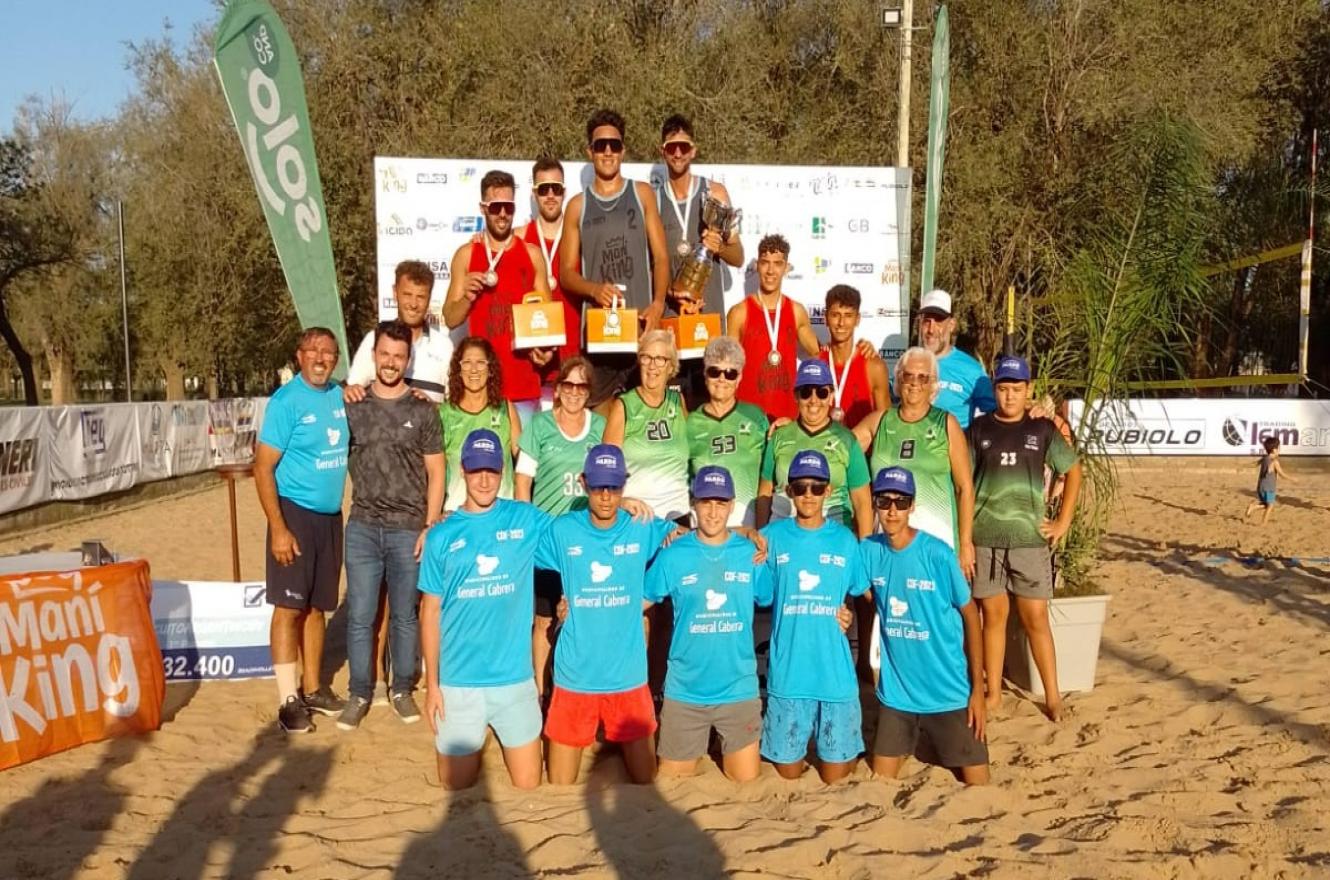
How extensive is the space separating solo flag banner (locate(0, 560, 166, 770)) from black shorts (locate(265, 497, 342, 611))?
80cm

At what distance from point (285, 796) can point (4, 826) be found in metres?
1.11

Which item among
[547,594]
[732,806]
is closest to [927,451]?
[732,806]

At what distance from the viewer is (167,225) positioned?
20.7 meters

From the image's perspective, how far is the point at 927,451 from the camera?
520 cm

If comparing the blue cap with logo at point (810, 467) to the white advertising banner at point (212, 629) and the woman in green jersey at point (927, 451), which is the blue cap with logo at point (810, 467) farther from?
the white advertising banner at point (212, 629)

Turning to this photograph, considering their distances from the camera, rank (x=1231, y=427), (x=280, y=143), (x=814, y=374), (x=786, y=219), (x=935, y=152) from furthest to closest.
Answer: (x=1231, y=427) < (x=935, y=152) < (x=786, y=219) < (x=280, y=143) < (x=814, y=374)

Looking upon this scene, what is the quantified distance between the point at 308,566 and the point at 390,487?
25.9 inches

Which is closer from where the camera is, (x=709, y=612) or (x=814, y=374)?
(x=709, y=612)

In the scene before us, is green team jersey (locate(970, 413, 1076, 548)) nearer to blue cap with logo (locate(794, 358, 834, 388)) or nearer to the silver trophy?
blue cap with logo (locate(794, 358, 834, 388))

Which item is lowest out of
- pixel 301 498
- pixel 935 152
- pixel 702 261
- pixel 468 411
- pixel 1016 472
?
pixel 301 498

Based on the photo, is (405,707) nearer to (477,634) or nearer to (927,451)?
(477,634)

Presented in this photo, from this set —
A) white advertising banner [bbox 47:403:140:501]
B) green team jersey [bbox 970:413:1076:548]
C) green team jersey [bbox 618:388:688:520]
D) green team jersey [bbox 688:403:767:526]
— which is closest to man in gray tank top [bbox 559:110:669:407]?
green team jersey [bbox 618:388:688:520]

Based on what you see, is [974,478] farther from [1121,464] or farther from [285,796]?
[1121,464]

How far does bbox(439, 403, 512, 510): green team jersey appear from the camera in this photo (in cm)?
549
